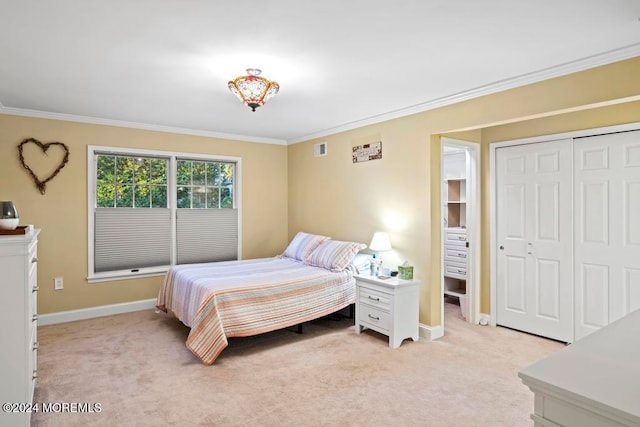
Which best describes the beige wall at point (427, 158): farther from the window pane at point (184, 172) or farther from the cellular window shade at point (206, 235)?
the window pane at point (184, 172)

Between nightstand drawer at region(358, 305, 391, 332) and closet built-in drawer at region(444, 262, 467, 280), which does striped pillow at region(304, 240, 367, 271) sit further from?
closet built-in drawer at region(444, 262, 467, 280)

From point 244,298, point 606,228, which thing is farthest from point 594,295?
point 244,298

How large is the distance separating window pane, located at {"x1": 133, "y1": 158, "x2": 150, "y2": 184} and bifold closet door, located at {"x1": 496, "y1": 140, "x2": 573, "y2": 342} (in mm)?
4329

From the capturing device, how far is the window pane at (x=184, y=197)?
201 inches

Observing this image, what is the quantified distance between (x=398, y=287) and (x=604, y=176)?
2.14 m

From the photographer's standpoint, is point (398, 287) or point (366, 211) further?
point (366, 211)

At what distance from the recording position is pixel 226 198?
5.52 meters

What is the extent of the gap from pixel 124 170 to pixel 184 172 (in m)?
0.74

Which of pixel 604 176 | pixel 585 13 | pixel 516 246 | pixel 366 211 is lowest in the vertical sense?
pixel 516 246

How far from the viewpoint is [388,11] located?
2.02 meters

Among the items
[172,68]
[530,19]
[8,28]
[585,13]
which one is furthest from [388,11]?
[8,28]

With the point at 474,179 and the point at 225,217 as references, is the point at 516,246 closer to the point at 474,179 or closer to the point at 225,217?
the point at 474,179

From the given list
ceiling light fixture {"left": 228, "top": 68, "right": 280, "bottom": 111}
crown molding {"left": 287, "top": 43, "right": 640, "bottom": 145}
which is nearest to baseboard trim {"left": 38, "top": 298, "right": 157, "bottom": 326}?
ceiling light fixture {"left": 228, "top": 68, "right": 280, "bottom": 111}

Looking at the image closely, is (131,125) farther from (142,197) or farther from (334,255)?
(334,255)
